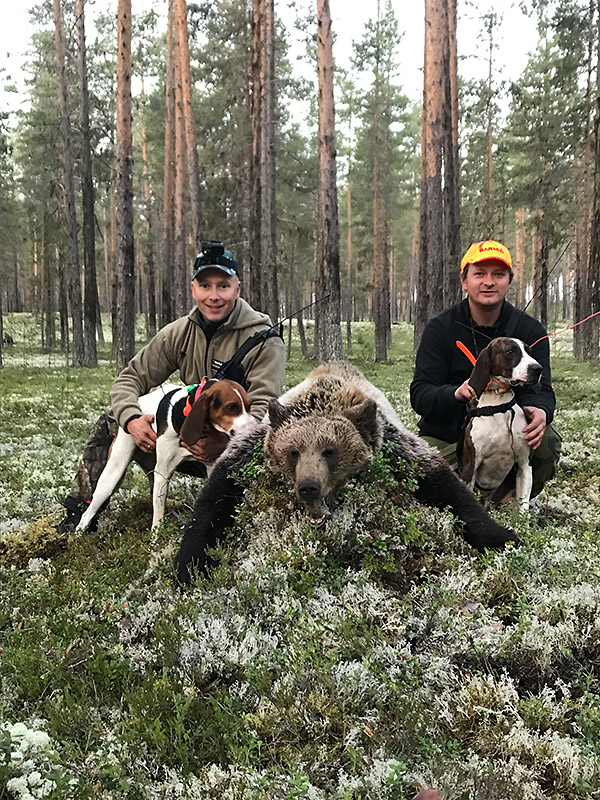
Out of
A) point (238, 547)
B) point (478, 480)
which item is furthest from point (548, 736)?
point (478, 480)

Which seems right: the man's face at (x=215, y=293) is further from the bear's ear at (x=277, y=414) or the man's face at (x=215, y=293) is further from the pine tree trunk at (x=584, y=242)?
the pine tree trunk at (x=584, y=242)

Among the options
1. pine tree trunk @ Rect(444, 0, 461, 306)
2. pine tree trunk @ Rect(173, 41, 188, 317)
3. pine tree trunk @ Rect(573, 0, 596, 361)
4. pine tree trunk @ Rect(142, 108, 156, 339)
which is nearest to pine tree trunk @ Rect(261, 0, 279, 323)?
pine tree trunk @ Rect(173, 41, 188, 317)

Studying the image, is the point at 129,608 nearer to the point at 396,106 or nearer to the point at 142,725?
the point at 142,725

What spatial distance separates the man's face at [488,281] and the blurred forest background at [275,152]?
6.38m

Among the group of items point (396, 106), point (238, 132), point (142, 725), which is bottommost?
point (142, 725)

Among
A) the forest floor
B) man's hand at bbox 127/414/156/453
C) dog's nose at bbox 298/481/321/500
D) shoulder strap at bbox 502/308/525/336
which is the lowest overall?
the forest floor

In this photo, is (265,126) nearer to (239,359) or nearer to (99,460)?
(239,359)

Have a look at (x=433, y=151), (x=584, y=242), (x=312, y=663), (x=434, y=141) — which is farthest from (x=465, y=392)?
(x=584, y=242)

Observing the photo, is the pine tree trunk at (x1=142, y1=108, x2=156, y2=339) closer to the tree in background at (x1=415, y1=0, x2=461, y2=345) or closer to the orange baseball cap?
Answer: the tree in background at (x1=415, y1=0, x2=461, y2=345)

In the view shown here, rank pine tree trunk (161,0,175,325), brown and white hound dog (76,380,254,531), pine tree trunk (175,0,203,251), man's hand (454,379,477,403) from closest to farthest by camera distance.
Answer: brown and white hound dog (76,380,254,531), man's hand (454,379,477,403), pine tree trunk (175,0,203,251), pine tree trunk (161,0,175,325)

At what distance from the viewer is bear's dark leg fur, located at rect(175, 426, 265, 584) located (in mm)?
3971

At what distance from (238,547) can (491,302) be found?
295 cm

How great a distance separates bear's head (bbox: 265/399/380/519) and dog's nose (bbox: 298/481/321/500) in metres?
0.05

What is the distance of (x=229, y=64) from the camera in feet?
81.5
